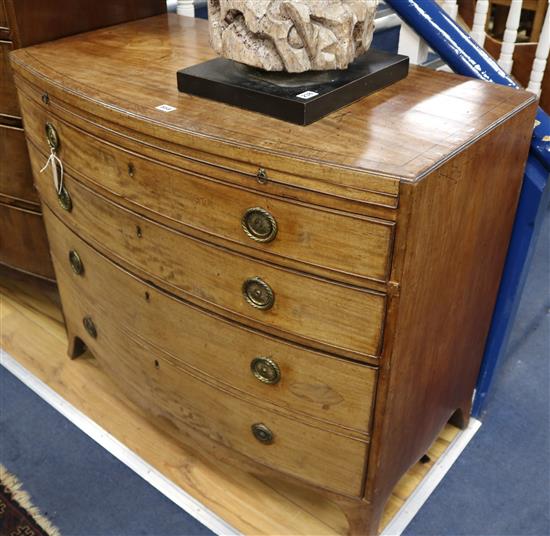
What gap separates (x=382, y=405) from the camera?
1.08 m

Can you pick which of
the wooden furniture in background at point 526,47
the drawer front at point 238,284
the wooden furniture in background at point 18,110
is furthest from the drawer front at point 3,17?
the wooden furniture in background at point 526,47

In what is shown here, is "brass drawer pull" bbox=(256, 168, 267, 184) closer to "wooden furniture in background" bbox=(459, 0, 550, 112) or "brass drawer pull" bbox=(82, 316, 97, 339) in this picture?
"brass drawer pull" bbox=(82, 316, 97, 339)

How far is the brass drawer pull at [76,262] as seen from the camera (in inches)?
57.2

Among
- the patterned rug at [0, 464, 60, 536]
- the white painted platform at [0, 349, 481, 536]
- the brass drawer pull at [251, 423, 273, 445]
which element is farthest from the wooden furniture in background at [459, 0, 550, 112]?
the patterned rug at [0, 464, 60, 536]

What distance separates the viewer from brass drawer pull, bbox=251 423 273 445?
4.11 feet

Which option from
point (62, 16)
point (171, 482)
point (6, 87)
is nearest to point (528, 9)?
point (62, 16)

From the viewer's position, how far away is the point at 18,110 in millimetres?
1550

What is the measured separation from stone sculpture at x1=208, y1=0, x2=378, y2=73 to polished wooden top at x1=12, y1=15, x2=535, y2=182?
0.09 meters

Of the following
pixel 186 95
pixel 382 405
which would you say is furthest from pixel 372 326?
pixel 186 95

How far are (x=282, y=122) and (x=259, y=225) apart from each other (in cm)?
17

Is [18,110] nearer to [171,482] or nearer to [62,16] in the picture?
[62,16]

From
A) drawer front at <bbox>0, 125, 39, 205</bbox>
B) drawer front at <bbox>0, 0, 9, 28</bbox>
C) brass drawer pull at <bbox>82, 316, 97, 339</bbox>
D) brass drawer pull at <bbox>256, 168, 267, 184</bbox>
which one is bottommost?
brass drawer pull at <bbox>82, 316, 97, 339</bbox>

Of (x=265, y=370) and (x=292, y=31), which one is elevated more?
(x=292, y=31)

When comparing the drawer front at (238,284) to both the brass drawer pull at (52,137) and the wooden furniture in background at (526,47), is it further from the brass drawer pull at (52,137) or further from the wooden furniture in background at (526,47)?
the wooden furniture in background at (526,47)
